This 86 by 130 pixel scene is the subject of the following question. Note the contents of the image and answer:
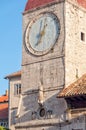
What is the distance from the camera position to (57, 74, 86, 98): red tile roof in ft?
115

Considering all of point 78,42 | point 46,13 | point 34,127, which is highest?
point 46,13

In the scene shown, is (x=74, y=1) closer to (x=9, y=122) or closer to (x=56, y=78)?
(x=56, y=78)

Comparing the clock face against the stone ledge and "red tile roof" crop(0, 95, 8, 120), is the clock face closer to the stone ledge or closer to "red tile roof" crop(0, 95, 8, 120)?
the stone ledge

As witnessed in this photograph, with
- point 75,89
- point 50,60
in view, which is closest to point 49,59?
point 50,60

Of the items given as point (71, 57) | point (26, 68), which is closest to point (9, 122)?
point (26, 68)

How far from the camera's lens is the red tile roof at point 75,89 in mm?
35188

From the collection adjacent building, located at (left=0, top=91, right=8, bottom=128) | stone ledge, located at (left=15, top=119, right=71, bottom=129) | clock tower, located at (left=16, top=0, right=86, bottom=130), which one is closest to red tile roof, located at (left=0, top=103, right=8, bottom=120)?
adjacent building, located at (left=0, top=91, right=8, bottom=128)

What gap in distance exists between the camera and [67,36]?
125ft

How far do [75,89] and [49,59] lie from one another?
3.84 meters

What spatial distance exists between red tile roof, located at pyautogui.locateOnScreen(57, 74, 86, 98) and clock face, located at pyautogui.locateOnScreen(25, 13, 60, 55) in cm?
382

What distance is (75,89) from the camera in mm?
36000

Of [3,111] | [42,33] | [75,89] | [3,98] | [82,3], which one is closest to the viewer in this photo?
[75,89]

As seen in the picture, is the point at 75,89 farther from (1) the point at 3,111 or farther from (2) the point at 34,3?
(1) the point at 3,111

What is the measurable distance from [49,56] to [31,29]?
343 centimetres
